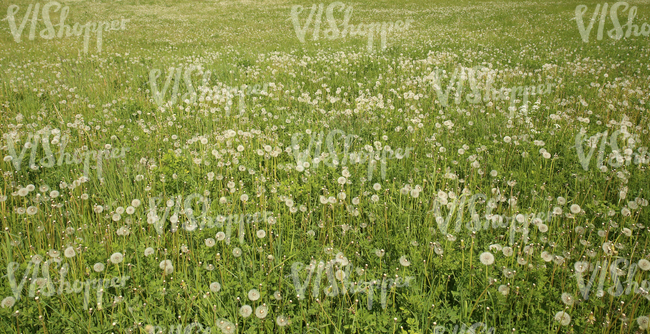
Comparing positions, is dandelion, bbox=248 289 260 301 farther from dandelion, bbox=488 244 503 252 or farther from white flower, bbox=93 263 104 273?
dandelion, bbox=488 244 503 252

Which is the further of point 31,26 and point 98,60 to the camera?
point 31,26

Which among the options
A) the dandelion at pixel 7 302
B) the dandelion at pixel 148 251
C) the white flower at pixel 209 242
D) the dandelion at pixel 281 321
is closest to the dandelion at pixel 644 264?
the dandelion at pixel 281 321

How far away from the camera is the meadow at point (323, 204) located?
240 centimetres

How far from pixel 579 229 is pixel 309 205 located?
226 centimetres

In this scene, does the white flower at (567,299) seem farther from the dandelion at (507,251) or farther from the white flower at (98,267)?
the white flower at (98,267)

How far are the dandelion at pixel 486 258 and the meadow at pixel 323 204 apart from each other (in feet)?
0.05

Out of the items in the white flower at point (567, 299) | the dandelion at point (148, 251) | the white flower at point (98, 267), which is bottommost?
the white flower at point (567, 299)

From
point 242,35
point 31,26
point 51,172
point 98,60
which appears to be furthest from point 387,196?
point 31,26

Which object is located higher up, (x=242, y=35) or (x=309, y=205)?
(x=242, y=35)

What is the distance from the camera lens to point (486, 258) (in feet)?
8.73

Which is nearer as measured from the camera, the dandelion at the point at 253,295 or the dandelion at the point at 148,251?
the dandelion at the point at 253,295

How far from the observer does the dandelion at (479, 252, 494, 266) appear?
2605 millimetres

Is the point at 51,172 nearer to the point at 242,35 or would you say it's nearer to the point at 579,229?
the point at 579,229

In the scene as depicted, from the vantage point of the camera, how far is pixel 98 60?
377 inches
